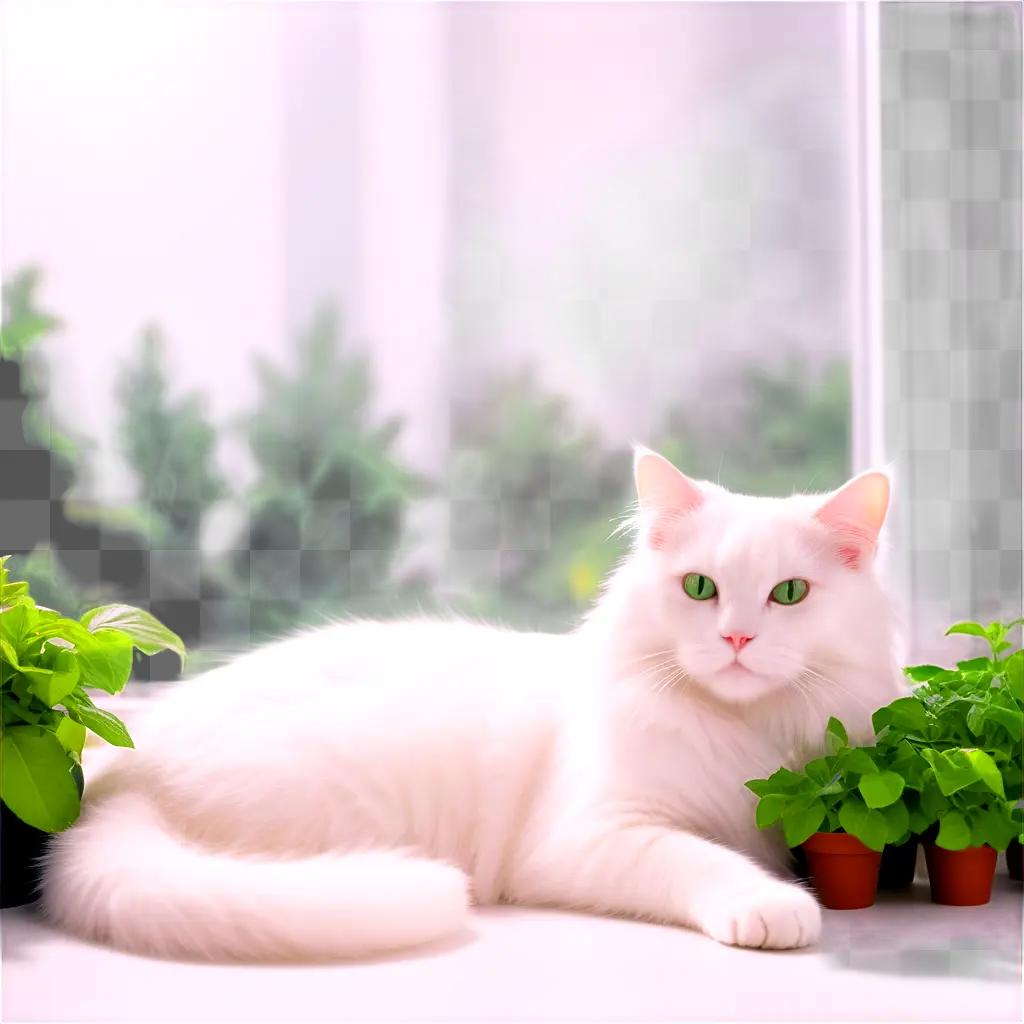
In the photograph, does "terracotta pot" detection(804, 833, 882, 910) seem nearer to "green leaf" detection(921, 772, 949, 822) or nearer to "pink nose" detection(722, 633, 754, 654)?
"green leaf" detection(921, 772, 949, 822)

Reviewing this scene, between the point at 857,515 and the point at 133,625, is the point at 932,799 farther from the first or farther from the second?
the point at 133,625

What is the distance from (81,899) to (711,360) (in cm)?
173

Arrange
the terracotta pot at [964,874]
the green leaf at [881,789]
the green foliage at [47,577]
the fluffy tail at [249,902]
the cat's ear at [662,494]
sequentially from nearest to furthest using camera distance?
the fluffy tail at [249,902] < the green leaf at [881,789] < the terracotta pot at [964,874] < the cat's ear at [662,494] < the green foliage at [47,577]

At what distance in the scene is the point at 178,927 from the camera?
1.22 m

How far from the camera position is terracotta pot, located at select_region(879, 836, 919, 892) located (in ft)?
4.96

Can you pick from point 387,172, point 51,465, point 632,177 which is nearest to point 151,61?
point 387,172

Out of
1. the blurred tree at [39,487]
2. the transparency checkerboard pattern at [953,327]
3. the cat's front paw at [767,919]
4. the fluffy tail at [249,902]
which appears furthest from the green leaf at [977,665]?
the blurred tree at [39,487]

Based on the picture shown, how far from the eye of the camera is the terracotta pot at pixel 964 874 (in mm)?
1434

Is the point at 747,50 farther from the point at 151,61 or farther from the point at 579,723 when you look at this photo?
the point at 579,723

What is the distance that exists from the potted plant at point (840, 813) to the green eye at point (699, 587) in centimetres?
22

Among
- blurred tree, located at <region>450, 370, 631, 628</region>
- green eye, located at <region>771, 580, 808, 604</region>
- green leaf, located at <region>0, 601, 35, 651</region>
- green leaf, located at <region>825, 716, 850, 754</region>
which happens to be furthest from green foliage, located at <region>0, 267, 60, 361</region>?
green leaf, located at <region>825, 716, 850, 754</region>

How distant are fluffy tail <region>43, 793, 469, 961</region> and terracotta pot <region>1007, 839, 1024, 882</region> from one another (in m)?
0.77

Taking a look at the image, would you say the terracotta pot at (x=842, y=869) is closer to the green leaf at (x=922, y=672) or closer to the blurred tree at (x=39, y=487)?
the green leaf at (x=922, y=672)

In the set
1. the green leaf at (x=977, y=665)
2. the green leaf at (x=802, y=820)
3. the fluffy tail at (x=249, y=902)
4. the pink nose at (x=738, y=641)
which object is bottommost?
the fluffy tail at (x=249, y=902)
